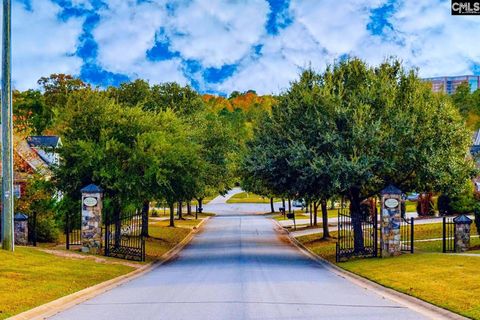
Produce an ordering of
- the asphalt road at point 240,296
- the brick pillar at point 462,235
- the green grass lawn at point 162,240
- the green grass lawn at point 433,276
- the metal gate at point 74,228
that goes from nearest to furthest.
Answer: the asphalt road at point 240,296 → the green grass lawn at point 433,276 → the brick pillar at point 462,235 → the green grass lawn at point 162,240 → the metal gate at point 74,228

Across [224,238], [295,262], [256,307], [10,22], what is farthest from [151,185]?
[256,307]

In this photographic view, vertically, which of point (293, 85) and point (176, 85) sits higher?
point (176, 85)

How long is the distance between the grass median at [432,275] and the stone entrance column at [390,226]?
49 centimetres

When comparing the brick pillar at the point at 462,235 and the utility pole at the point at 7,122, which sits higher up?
the utility pole at the point at 7,122

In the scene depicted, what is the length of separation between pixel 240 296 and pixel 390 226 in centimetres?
1179

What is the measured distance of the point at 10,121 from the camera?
22.6 m

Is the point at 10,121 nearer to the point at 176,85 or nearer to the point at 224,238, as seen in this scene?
the point at 224,238

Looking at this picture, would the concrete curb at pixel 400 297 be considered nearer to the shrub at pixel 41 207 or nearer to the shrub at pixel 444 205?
the shrub at pixel 41 207


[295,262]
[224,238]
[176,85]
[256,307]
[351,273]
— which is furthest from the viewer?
[176,85]

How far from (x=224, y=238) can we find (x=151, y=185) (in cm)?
1404

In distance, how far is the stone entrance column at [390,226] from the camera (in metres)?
25.4

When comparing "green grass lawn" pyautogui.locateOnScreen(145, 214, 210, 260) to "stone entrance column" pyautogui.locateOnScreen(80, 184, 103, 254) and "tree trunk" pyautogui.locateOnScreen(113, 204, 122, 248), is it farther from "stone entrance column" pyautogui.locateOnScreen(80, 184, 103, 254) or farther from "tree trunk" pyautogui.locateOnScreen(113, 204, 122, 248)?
"stone entrance column" pyautogui.locateOnScreen(80, 184, 103, 254)

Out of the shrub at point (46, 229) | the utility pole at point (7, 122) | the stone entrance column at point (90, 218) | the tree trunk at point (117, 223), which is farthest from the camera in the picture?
the shrub at point (46, 229)

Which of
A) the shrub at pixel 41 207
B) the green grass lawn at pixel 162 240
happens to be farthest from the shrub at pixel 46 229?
the green grass lawn at pixel 162 240
